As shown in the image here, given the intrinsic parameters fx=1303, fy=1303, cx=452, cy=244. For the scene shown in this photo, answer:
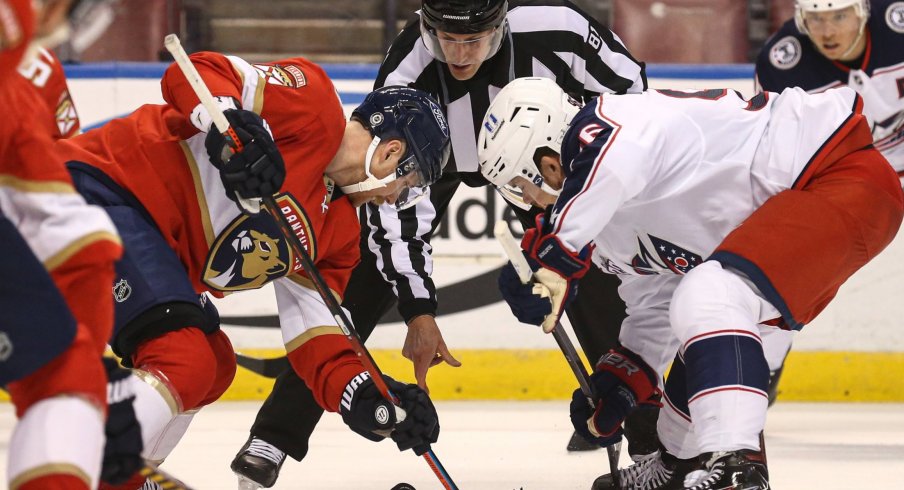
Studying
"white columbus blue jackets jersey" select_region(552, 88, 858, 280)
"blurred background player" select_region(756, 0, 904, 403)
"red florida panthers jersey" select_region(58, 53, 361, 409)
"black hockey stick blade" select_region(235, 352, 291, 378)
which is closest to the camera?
"white columbus blue jackets jersey" select_region(552, 88, 858, 280)

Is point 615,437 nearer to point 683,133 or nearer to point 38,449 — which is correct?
point 683,133

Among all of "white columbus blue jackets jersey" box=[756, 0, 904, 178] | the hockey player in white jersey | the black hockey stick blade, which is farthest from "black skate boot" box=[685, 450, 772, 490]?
the black hockey stick blade

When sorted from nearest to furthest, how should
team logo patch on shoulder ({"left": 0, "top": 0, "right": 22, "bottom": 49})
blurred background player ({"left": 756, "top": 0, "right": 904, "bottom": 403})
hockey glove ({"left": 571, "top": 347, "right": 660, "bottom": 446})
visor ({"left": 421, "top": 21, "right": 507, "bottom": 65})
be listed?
team logo patch on shoulder ({"left": 0, "top": 0, "right": 22, "bottom": 49}), hockey glove ({"left": 571, "top": 347, "right": 660, "bottom": 446}), visor ({"left": 421, "top": 21, "right": 507, "bottom": 65}), blurred background player ({"left": 756, "top": 0, "right": 904, "bottom": 403})

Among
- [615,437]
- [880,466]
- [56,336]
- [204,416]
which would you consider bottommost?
[204,416]

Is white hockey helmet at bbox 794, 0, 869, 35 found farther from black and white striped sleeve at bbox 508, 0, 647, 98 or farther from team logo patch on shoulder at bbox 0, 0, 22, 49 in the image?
team logo patch on shoulder at bbox 0, 0, 22, 49

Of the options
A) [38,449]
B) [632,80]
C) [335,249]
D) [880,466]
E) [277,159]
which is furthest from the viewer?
[880,466]

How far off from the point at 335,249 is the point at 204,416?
182cm

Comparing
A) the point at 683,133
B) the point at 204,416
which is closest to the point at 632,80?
the point at 683,133

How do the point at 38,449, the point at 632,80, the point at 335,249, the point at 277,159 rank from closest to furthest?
the point at 38,449, the point at 277,159, the point at 335,249, the point at 632,80

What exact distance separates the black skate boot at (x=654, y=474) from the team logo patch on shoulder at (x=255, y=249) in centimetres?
98

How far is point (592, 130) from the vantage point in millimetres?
2475

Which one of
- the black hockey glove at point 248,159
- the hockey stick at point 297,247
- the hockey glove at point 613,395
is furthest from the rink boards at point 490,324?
the black hockey glove at point 248,159

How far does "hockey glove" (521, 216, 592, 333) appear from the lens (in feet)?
8.00

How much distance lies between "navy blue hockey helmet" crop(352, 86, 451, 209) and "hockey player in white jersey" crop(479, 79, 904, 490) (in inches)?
7.0
